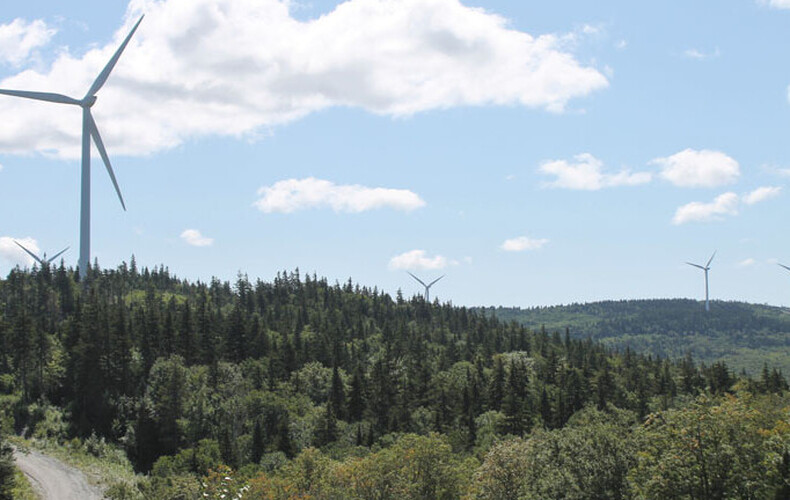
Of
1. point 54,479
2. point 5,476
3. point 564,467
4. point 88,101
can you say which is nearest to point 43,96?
point 88,101

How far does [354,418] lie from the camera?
495 feet

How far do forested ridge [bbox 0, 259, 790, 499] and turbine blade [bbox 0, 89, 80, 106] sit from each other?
136 feet

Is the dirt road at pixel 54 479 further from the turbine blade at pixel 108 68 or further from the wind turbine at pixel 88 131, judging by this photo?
the turbine blade at pixel 108 68

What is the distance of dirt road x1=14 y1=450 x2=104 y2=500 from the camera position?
288ft

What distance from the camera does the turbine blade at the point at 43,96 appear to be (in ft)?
408

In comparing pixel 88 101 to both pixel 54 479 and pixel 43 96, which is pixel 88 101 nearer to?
pixel 43 96

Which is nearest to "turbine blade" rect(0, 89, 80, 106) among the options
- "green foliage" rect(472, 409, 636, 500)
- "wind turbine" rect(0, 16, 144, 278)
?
"wind turbine" rect(0, 16, 144, 278)

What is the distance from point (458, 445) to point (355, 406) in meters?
35.3

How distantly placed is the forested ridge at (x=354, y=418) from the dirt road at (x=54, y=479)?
23.2ft

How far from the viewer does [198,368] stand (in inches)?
6088

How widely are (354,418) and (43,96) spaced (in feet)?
279

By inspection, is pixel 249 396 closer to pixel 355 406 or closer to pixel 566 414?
pixel 355 406

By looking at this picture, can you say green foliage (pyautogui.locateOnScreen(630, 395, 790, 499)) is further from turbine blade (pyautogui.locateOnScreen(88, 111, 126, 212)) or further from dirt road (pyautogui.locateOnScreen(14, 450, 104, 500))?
turbine blade (pyautogui.locateOnScreen(88, 111, 126, 212))

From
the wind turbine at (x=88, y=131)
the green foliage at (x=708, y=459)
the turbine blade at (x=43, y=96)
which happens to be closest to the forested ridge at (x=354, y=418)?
the green foliage at (x=708, y=459)
